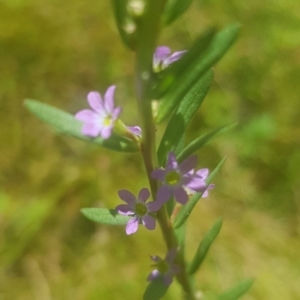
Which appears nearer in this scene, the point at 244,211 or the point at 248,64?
the point at 244,211

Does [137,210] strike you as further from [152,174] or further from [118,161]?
[118,161]

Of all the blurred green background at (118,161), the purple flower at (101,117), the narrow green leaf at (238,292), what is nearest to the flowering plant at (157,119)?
the purple flower at (101,117)

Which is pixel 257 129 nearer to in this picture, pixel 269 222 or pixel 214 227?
pixel 269 222

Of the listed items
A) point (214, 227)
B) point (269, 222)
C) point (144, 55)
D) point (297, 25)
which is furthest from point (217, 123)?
point (144, 55)

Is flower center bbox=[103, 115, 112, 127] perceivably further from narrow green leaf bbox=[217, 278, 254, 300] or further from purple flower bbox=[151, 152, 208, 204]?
narrow green leaf bbox=[217, 278, 254, 300]

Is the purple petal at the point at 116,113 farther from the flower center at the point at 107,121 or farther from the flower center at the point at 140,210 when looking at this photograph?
the flower center at the point at 140,210
